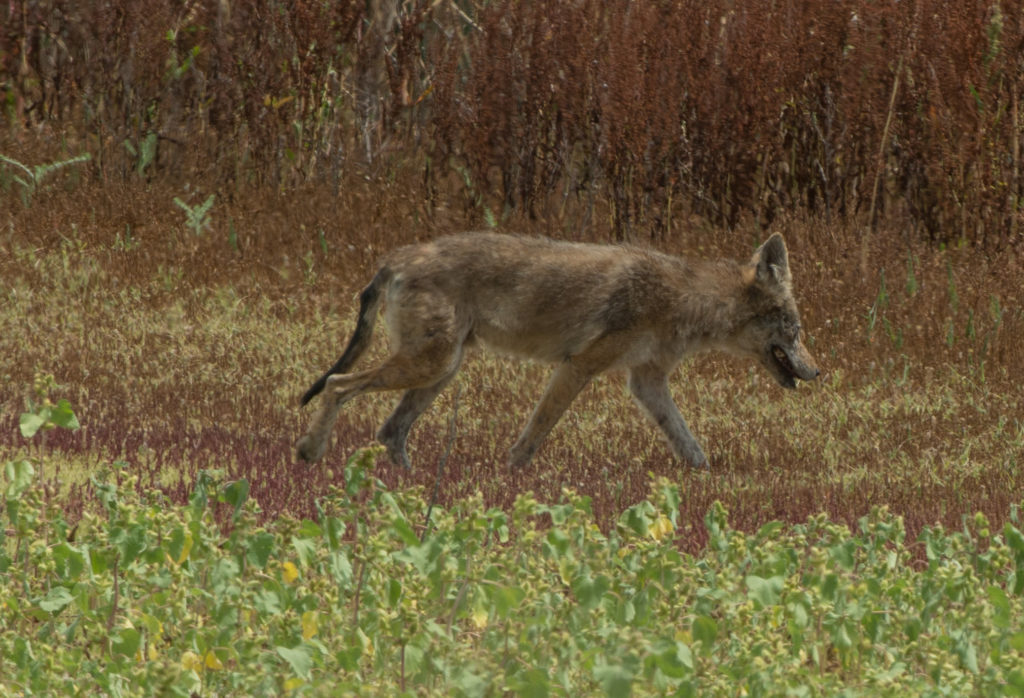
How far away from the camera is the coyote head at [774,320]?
9.68 m

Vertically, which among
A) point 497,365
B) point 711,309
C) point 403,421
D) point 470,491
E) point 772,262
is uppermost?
point 772,262

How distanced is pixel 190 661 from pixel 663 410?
16.8ft

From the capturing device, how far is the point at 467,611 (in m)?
5.53

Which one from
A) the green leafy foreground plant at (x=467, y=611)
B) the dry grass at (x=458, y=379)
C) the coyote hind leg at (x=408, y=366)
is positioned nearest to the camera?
the green leafy foreground plant at (x=467, y=611)

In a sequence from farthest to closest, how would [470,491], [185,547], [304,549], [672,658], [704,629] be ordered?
[470,491] → [185,547] → [304,549] → [704,629] → [672,658]

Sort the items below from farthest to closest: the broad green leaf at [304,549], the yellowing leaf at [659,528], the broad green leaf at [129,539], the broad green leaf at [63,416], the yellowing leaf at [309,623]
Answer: the broad green leaf at [63,416] < the yellowing leaf at [659,528] < the broad green leaf at [129,539] < the broad green leaf at [304,549] < the yellowing leaf at [309,623]

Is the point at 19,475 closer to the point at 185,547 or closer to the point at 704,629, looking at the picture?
the point at 185,547

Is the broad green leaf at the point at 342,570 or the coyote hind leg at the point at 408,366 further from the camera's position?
the coyote hind leg at the point at 408,366

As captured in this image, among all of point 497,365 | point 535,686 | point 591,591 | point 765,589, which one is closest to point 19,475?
point 591,591

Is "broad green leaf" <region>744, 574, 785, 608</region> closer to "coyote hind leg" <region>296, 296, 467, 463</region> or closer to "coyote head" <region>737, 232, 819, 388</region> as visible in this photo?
"coyote hind leg" <region>296, 296, 467, 463</region>

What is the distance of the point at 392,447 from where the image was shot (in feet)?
29.8

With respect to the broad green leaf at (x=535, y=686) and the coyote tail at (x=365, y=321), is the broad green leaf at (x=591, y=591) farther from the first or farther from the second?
the coyote tail at (x=365, y=321)

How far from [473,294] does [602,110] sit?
567cm

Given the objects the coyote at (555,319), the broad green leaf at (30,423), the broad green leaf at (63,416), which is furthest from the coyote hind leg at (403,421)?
the broad green leaf at (30,423)
